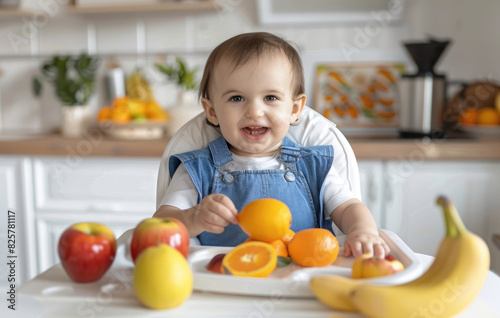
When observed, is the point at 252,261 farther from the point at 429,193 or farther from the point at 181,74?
the point at 181,74

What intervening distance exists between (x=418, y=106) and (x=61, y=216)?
1584 mm

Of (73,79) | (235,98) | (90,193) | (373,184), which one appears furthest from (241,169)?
(73,79)

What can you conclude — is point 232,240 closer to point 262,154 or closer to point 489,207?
point 262,154

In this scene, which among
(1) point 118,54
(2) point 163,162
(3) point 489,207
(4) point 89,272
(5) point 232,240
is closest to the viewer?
(4) point 89,272

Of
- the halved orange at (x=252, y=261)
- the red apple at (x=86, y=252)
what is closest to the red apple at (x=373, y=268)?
the halved orange at (x=252, y=261)

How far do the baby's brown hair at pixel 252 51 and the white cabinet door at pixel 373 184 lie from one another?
0.91m

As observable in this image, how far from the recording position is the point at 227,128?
3.55 ft

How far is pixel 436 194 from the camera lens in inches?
76.6

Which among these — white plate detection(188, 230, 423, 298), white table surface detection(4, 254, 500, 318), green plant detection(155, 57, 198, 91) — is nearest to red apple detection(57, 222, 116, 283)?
white table surface detection(4, 254, 500, 318)

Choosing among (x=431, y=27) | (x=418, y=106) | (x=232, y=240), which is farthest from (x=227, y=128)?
(x=431, y=27)

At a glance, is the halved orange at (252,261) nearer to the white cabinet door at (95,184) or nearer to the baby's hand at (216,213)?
the baby's hand at (216,213)

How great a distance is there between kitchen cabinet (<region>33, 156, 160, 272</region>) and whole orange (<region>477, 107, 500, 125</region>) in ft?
4.52

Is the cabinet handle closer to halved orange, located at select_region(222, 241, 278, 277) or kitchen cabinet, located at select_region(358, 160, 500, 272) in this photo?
kitchen cabinet, located at select_region(358, 160, 500, 272)

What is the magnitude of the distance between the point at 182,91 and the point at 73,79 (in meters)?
0.58
